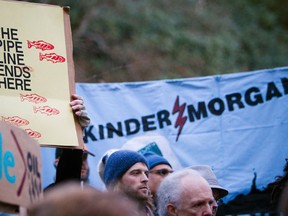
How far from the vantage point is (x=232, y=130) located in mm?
7660

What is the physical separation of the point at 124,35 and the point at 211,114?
7.04 m

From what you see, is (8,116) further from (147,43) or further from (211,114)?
(147,43)

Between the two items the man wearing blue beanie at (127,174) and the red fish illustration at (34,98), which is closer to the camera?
the red fish illustration at (34,98)

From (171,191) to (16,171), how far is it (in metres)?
2.02

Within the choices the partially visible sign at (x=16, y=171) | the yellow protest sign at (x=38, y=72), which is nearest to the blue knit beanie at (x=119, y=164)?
the yellow protest sign at (x=38, y=72)

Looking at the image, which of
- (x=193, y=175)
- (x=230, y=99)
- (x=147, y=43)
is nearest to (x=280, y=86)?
(x=230, y=99)

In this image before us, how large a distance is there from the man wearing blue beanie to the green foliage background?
7613 millimetres

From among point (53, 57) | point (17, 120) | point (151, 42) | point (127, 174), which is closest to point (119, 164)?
point (127, 174)

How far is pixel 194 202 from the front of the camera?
5.39m

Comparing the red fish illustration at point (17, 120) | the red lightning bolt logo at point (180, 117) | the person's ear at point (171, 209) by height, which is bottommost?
the person's ear at point (171, 209)

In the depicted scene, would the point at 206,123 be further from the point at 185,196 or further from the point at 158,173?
the point at 185,196

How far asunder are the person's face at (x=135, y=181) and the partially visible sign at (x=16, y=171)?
1973 millimetres

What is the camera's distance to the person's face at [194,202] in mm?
5367

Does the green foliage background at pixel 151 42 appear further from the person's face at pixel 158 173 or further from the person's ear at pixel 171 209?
the person's ear at pixel 171 209
